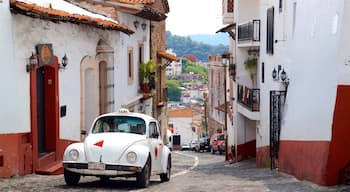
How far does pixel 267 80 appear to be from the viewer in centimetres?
2686

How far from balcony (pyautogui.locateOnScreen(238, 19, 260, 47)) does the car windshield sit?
14.6 m

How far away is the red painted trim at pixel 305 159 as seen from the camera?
46.4 feet

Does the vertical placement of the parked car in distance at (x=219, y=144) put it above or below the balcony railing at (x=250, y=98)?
below

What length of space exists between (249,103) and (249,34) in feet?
10.6

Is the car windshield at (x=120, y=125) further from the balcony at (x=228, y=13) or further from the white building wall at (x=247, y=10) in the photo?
the balcony at (x=228, y=13)

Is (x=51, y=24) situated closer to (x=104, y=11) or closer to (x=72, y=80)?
(x=72, y=80)

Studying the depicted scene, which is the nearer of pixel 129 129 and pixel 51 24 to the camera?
pixel 129 129

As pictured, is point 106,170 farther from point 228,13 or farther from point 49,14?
point 228,13

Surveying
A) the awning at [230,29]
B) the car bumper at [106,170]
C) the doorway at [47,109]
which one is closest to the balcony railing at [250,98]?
the awning at [230,29]

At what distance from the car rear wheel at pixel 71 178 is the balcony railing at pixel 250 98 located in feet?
50.7

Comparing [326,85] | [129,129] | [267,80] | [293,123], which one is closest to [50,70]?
[129,129]

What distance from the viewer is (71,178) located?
15000 mm

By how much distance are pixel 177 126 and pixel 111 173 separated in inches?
3451

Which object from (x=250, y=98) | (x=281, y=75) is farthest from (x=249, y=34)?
(x=281, y=75)
